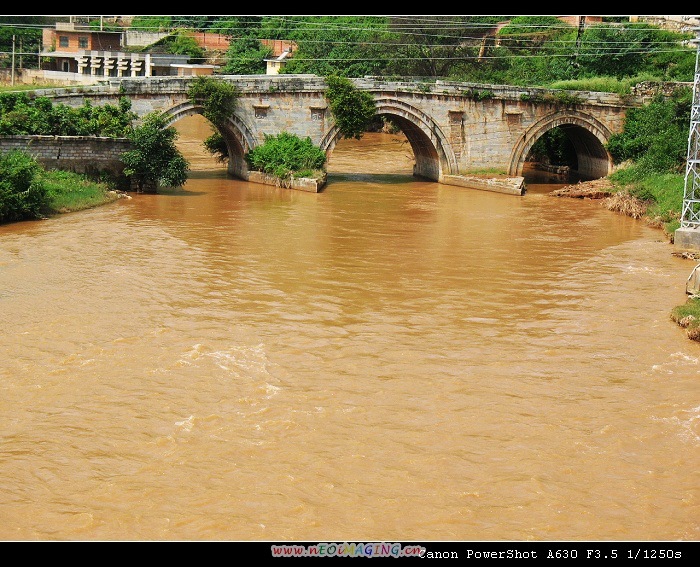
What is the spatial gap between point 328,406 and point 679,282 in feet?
32.1

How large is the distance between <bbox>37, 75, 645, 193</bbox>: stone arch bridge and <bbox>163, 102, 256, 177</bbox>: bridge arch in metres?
0.03

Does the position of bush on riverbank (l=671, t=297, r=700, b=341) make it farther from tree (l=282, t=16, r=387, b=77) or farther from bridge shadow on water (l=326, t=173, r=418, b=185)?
tree (l=282, t=16, r=387, b=77)

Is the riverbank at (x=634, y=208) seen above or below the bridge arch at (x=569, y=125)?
below

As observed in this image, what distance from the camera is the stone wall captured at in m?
25.2

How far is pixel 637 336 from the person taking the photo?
51.1ft

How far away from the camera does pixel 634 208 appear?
27.3 m

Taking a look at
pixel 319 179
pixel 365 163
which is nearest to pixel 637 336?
pixel 319 179

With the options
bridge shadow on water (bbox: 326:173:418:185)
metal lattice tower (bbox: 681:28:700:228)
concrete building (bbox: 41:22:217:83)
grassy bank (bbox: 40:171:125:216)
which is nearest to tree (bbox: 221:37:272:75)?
concrete building (bbox: 41:22:217:83)

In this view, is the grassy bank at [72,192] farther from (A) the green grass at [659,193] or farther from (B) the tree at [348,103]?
(A) the green grass at [659,193]

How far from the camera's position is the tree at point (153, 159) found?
87.0 feet

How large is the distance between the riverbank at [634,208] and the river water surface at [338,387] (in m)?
0.34

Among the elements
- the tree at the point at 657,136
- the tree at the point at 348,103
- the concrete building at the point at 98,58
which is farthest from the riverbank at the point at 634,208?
the concrete building at the point at 98,58

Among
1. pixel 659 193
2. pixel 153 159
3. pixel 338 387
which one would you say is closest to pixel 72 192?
pixel 153 159

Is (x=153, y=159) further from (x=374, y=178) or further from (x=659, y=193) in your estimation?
(x=659, y=193)
